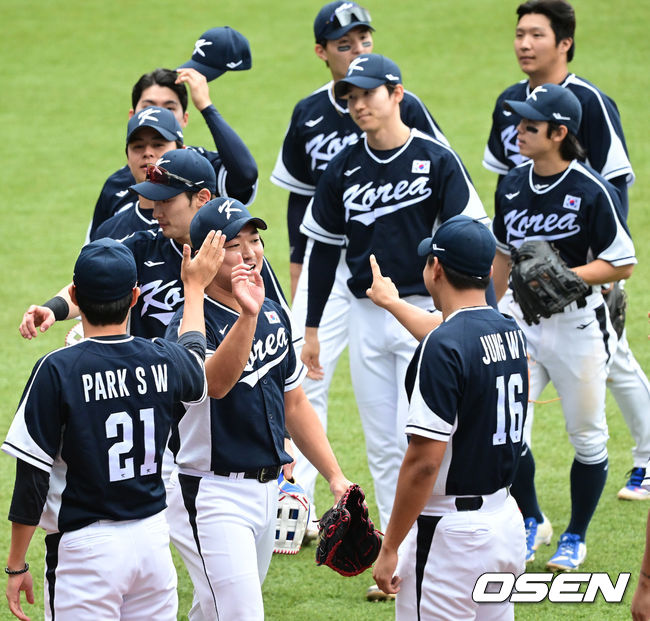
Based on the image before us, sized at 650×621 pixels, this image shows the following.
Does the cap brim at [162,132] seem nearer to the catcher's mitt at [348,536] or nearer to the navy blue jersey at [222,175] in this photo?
the navy blue jersey at [222,175]

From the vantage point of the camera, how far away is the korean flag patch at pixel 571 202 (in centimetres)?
506

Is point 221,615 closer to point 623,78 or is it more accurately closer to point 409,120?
point 409,120

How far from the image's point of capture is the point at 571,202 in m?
5.07

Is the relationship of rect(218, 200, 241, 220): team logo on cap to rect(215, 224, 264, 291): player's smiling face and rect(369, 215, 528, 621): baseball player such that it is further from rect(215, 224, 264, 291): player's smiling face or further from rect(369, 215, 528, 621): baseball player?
rect(369, 215, 528, 621): baseball player

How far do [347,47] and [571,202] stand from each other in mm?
1595

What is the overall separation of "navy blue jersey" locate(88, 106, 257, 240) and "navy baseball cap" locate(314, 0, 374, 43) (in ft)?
A: 3.67

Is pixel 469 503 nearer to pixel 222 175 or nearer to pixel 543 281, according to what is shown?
pixel 543 281

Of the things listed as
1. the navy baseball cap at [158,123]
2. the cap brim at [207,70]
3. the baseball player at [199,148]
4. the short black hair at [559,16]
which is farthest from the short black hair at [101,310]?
the short black hair at [559,16]

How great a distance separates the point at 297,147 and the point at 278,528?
2.09 metres

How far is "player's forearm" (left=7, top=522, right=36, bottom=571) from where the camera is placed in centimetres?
329

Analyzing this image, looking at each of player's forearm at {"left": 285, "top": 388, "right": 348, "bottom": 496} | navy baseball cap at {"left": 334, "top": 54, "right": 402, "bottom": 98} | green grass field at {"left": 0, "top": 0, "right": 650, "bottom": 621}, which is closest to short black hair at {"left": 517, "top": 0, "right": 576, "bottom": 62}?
navy baseball cap at {"left": 334, "top": 54, "right": 402, "bottom": 98}

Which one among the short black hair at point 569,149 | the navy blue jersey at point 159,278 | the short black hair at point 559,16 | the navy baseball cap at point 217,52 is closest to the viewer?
the navy blue jersey at point 159,278

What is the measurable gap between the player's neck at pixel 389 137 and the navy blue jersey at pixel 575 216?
65cm

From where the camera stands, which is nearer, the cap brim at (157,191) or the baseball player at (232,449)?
the baseball player at (232,449)
